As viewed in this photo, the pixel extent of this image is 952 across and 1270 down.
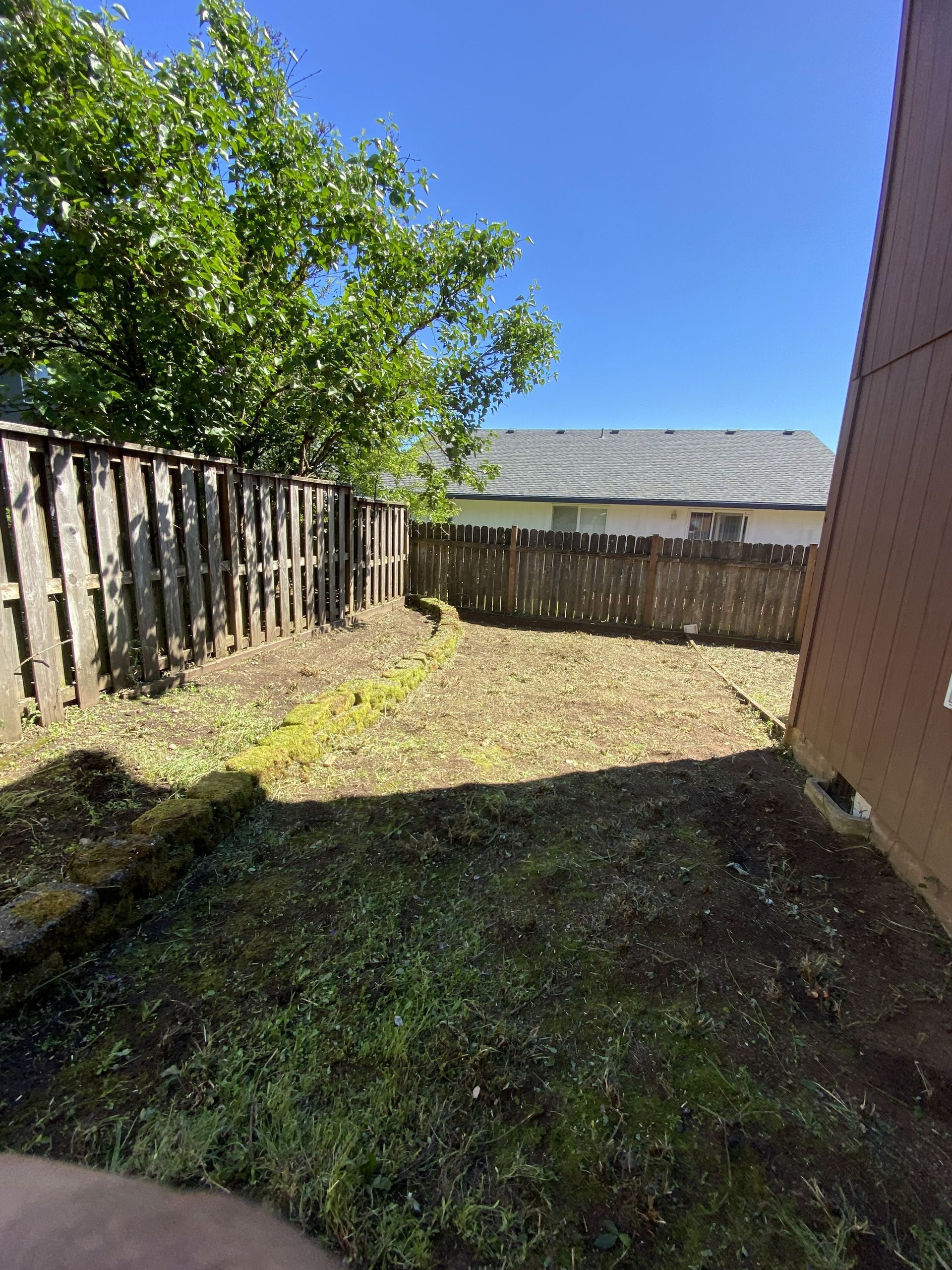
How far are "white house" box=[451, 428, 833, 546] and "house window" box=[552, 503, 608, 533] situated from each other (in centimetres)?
2

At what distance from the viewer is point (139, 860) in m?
2.00

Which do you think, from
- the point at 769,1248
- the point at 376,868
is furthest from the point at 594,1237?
the point at 376,868

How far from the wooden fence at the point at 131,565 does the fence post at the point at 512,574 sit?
4066mm

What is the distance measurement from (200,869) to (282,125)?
6712 mm

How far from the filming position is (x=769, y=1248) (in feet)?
3.65

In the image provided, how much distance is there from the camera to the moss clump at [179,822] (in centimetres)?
217

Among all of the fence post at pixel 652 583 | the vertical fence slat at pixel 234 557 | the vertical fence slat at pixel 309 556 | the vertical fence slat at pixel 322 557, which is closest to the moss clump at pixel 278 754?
the vertical fence slat at pixel 234 557

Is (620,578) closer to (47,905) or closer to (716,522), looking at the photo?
(716,522)

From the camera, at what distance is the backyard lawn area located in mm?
1169

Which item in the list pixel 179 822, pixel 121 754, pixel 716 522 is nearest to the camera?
pixel 179 822

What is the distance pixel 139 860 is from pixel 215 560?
2956 mm

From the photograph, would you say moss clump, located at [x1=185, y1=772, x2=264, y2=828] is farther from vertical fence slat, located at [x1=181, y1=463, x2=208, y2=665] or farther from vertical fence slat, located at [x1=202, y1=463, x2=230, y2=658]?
vertical fence slat, located at [x1=202, y1=463, x2=230, y2=658]

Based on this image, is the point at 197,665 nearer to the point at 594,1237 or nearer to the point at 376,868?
the point at 376,868

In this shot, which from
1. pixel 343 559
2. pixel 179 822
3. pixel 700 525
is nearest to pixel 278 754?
pixel 179 822
